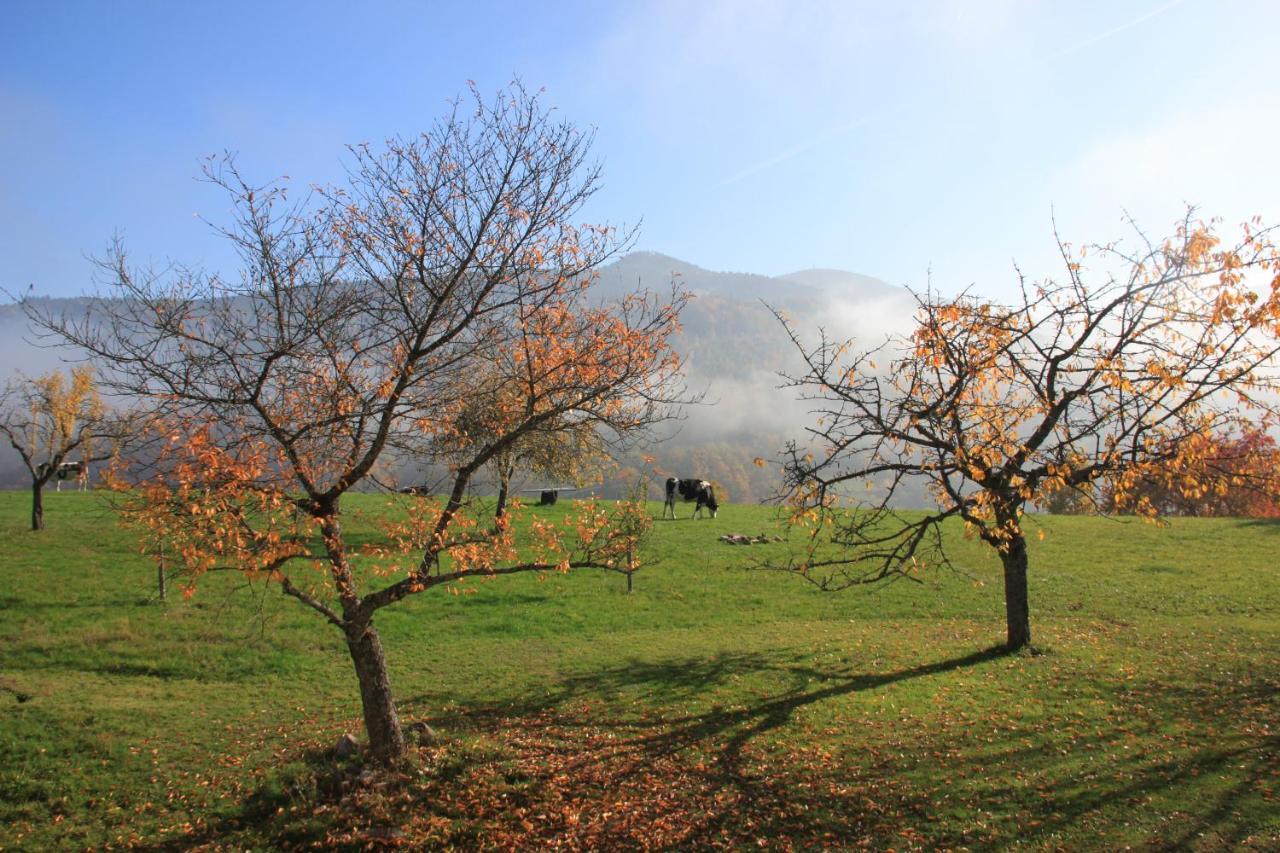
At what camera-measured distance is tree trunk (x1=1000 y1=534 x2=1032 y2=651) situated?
15.8 meters

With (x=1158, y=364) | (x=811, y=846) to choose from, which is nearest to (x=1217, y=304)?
(x=1158, y=364)

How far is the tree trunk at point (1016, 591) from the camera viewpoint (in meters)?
15.8

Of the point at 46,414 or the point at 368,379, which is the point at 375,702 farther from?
the point at 46,414

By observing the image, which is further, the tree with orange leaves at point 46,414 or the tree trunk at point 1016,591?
the tree with orange leaves at point 46,414

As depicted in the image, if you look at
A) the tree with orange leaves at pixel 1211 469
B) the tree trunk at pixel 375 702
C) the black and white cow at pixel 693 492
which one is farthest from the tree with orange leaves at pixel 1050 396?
the black and white cow at pixel 693 492

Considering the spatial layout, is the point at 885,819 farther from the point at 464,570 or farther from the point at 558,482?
the point at 558,482

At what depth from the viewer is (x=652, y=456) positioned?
1239 centimetres

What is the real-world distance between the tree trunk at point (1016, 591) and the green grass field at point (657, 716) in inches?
24.2

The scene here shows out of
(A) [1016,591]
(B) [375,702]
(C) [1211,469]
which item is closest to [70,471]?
(B) [375,702]

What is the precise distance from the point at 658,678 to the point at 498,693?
3.37m

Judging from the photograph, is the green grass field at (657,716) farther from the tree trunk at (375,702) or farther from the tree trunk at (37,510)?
the tree trunk at (37,510)

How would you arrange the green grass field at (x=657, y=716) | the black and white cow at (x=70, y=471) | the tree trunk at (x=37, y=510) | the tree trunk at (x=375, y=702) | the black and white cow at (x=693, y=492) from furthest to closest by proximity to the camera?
1. the black and white cow at (x=693, y=492)
2. the tree trunk at (x=37, y=510)
3. the black and white cow at (x=70, y=471)
4. the tree trunk at (x=375, y=702)
5. the green grass field at (x=657, y=716)

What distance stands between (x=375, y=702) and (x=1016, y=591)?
13.3m

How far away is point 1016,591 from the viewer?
16203 mm
